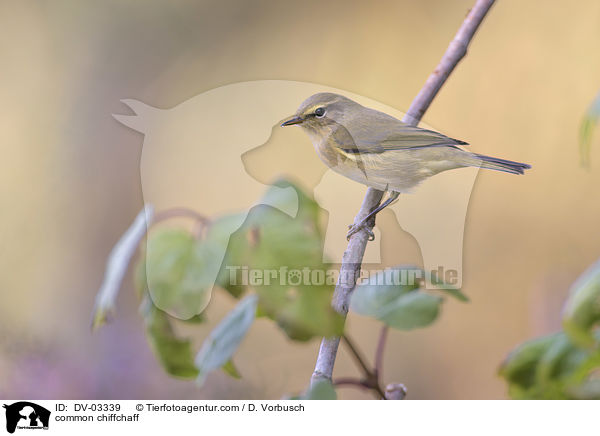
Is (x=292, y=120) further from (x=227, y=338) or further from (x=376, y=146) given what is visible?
(x=227, y=338)

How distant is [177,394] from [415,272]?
82cm

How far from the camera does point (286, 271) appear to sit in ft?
1.15

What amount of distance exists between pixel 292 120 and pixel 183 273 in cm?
55

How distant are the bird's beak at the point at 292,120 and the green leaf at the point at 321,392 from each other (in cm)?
57

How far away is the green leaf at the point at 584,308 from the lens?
289 mm

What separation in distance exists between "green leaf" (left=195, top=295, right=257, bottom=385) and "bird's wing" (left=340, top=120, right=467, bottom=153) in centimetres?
53

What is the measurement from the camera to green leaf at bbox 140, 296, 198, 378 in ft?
1.27

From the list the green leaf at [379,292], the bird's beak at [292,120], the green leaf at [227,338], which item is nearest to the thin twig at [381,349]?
the green leaf at [379,292]

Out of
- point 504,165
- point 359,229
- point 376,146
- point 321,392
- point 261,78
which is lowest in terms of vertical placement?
point 321,392

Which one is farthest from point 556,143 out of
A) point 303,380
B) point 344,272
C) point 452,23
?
point 344,272

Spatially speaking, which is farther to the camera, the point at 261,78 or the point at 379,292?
the point at 261,78

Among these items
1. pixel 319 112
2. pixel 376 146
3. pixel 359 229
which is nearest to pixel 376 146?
pixel 376 146
